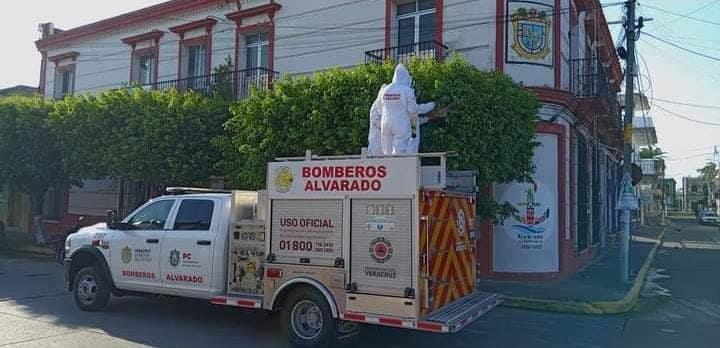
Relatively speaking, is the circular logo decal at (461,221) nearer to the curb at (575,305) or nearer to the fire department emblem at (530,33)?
the curb at (575,305)

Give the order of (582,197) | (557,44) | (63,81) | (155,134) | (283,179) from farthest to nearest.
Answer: (63,81), (582,197), (155,134), (557,44), (283,179)

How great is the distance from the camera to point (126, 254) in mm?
9336

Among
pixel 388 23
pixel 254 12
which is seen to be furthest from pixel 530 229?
pixel 254 12

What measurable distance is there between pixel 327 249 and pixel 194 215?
8.19 feet

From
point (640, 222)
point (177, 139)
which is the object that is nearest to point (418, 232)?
point (177, 139)

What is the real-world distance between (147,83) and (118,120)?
586 cm

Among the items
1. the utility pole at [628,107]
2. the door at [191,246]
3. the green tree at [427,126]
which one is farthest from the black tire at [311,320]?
the utility pole at [628,107]

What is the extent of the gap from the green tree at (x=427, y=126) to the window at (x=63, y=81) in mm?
14560

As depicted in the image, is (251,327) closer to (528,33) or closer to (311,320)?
(311,320)

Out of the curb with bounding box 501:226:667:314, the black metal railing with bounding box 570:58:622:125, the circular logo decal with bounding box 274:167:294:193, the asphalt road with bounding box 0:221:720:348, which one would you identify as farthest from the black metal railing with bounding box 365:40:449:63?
the circular logo decal with bounding box 274:167:294:193

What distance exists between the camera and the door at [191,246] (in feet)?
27.9

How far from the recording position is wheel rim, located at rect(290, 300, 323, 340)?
24.4ft

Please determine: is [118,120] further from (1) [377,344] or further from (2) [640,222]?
(2) [640,222]

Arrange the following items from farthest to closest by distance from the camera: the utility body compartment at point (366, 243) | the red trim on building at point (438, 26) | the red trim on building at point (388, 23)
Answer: the red trim on building at point (388, 23) < the red trim on building at point (438, 26) < the utility body compartment at point (366, 243)
